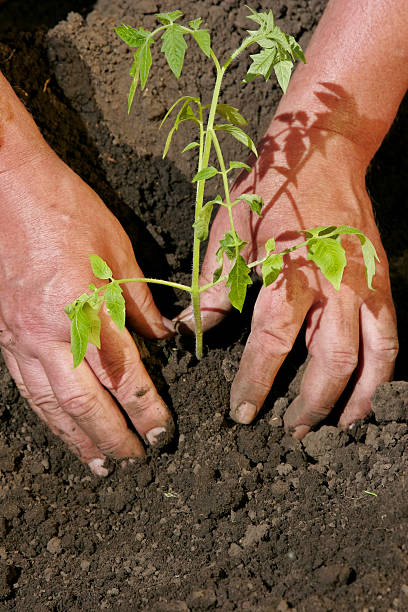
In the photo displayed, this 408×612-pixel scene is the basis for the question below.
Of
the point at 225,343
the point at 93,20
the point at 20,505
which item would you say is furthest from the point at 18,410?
the point at 93,20

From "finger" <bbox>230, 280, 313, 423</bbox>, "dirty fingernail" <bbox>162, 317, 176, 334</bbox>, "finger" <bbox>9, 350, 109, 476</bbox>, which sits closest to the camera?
"finger" <bbox>230, 280, 313, 423</bbox>

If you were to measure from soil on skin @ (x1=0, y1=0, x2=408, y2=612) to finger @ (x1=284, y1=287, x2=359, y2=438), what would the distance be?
8 cm

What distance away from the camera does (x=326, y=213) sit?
1.81 m

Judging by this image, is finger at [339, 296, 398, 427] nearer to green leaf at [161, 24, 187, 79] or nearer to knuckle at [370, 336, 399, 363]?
knuckle at [370, 336, 399, 363]

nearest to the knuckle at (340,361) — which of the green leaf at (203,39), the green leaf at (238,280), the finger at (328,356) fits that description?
the finger at (328,356)

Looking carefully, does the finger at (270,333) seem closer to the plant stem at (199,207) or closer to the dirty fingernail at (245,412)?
the dirty fingernail at (245,412)

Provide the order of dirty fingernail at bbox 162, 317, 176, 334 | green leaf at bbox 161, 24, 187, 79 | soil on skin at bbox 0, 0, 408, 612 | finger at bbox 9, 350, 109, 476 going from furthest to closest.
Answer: dirty fingernail at bbox 162, 317, 176, 334 < finger at bbox 9, 350, 109, 476 < soil on skin at bbox 0, 0, 408, 612 < green leaf at bbox 161, 24, 187, 79

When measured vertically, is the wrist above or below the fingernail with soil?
above

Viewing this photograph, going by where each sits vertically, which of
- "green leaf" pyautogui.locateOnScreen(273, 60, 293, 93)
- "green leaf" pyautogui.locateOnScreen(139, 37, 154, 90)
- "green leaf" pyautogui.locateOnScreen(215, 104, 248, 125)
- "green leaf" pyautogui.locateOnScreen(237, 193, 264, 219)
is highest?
"green leaf" pyautogui.locateOnScreen(273, 60, 293, 93)

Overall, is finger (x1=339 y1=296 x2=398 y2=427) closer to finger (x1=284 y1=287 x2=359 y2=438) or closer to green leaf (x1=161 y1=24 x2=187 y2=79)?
finger (x1=284 y1=287 x2=359 y2=438)

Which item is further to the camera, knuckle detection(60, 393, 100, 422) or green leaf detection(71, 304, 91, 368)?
knuckle detection(60, 393, 100, 422)

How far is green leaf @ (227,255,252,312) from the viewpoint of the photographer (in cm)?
135

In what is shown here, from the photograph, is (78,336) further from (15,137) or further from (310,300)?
(15,137)

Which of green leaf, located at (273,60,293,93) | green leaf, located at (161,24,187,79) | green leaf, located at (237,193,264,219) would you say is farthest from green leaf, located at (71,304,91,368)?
green leaf, located at (273,60,293,93)
